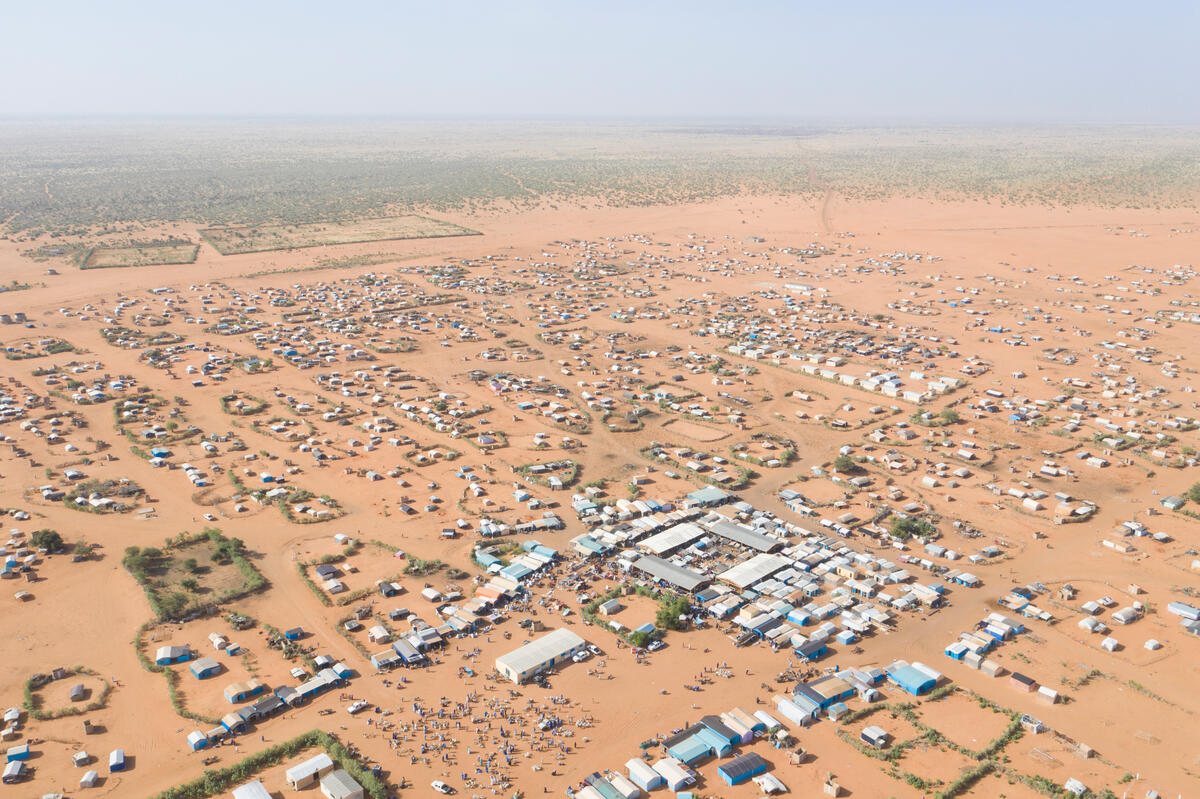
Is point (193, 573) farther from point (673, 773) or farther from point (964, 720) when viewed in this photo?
point (964, 720)

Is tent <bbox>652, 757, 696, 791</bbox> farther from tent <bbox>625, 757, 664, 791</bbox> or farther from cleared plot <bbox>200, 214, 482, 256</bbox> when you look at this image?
cleared plot <bbox>200, 214, 482, 256</bbox>

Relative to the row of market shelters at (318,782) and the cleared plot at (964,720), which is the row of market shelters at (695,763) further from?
the row of market shelters at (318,782)

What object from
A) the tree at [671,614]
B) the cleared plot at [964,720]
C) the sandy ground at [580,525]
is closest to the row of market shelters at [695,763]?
the sandy ground at [580,525]

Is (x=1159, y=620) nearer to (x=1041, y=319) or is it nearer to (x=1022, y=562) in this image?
(x=1022, y=562)

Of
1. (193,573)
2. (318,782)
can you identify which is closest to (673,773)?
(318,782)

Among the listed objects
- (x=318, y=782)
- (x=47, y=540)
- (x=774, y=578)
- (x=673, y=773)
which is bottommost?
(x=318, y=782)

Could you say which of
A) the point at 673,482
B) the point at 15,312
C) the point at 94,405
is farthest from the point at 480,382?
the point at 15,312
